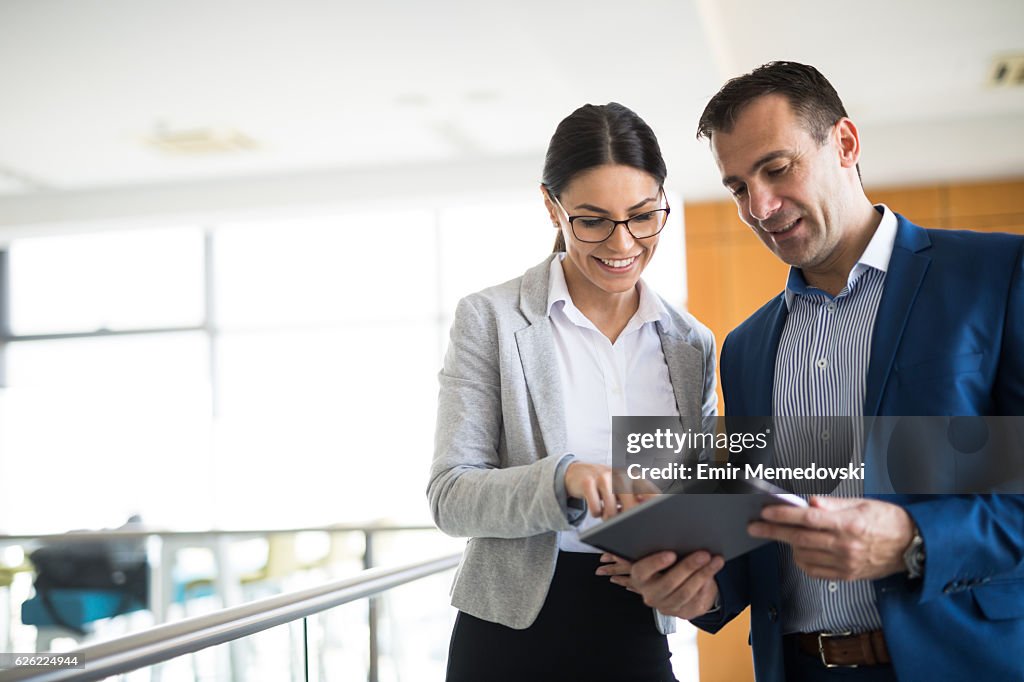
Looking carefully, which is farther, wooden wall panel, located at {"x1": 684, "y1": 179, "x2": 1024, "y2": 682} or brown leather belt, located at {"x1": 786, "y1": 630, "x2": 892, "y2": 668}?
wooden wall panel, located at {"x1": 684, "y1": 179, "x2": 1024, "y2": 682}

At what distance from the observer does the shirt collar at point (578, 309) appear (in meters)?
1.79

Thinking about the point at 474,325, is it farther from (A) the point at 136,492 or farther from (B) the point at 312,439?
(A) the point at 136,492

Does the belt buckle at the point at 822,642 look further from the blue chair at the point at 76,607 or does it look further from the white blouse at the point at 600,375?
the blue chair at the point at 76,607

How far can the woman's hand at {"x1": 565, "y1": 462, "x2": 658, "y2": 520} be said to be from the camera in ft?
4.55

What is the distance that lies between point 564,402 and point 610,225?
12.8 inches

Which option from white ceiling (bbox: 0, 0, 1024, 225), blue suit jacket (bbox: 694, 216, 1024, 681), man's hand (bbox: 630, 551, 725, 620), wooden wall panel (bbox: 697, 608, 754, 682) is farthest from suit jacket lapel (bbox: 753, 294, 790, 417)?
wooden wall panel (bbox: 697, 608, 754, 682)

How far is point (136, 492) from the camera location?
854cm

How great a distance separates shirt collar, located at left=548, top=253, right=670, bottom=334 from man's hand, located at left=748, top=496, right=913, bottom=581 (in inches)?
23.1

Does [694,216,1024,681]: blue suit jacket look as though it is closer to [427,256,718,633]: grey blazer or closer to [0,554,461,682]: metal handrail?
[427,256,718,633]: grey blazer

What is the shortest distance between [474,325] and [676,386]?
378 mm

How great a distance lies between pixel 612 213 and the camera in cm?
175

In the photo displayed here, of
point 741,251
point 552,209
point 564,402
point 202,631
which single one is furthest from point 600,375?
point 741,251

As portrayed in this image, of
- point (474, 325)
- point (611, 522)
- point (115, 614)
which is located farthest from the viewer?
point (115, 614)

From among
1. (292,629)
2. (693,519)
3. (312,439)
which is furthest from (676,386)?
(312,439)
